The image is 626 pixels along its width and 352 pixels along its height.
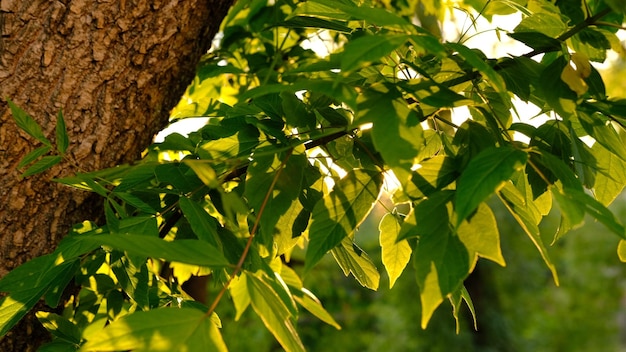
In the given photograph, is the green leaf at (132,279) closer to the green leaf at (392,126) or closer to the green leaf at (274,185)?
the green leaf at (274,185)

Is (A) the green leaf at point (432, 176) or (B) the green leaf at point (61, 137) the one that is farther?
(B) the green leaf at point (61, 137)

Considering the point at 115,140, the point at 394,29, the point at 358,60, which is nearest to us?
the point at 358,60

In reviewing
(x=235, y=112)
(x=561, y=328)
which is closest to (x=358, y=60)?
(x=235, y=112)

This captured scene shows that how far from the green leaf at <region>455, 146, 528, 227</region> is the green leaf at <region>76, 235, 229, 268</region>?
20 centimetres

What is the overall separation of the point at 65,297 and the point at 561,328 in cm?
1186

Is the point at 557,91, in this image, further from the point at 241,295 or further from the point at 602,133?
the point at 241,295

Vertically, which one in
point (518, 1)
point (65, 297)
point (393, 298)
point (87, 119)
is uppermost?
point (518, 1)

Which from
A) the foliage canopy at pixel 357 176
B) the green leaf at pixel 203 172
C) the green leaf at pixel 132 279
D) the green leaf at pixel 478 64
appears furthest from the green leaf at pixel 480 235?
the green leaf at pixel 132 279

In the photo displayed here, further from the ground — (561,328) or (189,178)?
(189,178)

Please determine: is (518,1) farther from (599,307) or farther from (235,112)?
(599,307)

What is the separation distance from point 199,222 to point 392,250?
0.73 ft

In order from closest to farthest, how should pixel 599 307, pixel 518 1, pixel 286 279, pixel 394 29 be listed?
pixel 394 29, pixel 286 279, pixel 518 1, pixel 599 307

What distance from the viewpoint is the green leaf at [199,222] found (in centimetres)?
65

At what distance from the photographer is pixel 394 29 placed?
62cm
